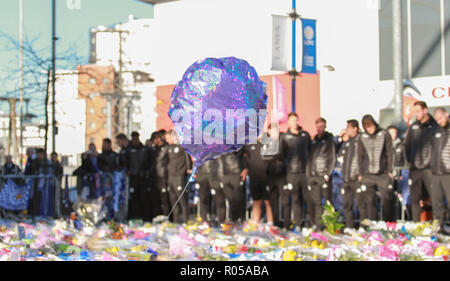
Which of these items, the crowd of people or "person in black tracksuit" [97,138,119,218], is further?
"person in black tracksuit" [97,138,119,218]

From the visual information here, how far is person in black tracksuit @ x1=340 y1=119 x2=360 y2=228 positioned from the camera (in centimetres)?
1003

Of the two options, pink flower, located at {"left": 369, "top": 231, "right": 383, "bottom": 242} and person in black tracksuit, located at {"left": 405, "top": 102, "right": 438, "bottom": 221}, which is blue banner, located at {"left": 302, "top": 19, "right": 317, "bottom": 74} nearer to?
person in black tracksuit, located at {"left": 405, "top": 102, "right": 438, "bottom": 221}

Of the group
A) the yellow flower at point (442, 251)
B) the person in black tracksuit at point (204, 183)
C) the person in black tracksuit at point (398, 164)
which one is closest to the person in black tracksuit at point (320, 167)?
the person in black tracksuit at point (398, 164)

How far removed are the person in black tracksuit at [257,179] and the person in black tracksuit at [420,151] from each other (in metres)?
2.24

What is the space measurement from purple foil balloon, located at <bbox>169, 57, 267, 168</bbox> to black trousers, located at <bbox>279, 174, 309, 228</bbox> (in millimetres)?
5499

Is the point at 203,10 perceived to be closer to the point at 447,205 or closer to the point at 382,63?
the point at 382,63

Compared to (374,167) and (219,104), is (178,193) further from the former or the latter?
(219,104)

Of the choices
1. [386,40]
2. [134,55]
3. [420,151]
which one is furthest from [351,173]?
[134,55]

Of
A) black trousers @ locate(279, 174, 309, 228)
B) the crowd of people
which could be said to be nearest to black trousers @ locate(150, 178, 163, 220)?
the crowd of people

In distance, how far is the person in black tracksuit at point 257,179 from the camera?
1089 cm

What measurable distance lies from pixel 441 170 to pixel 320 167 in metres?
1.74

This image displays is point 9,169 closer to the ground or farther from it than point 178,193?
farther from it

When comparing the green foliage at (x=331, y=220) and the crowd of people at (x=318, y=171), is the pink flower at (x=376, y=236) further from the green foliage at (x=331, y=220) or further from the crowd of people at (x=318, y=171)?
the crowd of people at (x=318, y=171)

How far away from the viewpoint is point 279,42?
1892 centimetres
